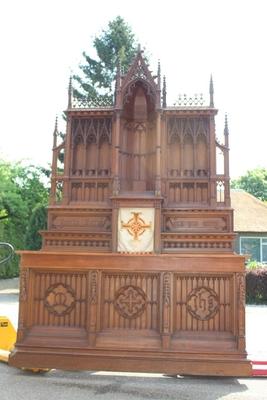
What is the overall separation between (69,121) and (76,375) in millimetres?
4930

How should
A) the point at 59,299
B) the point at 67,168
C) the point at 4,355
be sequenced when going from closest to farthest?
the point at 59,299 < the point at 4,355 < the point at 67,168

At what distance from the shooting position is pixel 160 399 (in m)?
6.08

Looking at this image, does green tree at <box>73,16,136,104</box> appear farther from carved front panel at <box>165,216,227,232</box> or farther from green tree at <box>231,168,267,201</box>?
green tree at <box>231,168,267,201</box>

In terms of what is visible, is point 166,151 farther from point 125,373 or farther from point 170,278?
point 125,373

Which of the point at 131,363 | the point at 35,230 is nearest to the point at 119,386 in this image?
the point at 131,363

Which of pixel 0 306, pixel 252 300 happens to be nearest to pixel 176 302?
pixel 0 306

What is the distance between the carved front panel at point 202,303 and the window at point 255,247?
19.4 m

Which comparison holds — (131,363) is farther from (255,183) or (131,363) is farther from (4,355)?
(255,183)

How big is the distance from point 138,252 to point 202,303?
4.83 feet

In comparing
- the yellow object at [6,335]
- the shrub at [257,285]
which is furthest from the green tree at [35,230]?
the yellow object at [6,335]

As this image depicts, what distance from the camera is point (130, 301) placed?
25.3ft

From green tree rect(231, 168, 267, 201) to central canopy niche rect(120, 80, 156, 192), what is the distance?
53.9 meters

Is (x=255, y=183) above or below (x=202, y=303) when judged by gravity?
above

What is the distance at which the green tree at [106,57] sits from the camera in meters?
28.8
